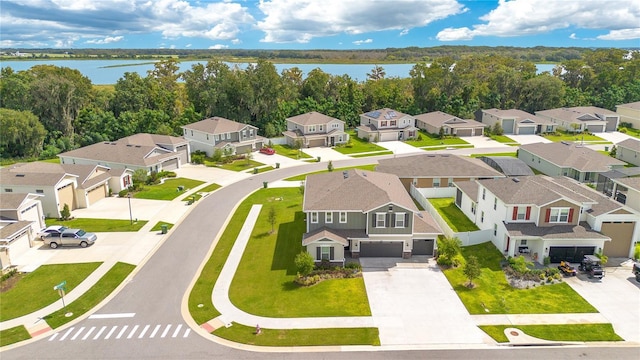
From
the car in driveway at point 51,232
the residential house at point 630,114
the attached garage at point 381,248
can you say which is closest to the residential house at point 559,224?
the attached garage at point 381,248

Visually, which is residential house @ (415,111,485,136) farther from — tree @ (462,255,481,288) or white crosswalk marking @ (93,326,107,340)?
white crosswalk marking @ (93,326,107,340)

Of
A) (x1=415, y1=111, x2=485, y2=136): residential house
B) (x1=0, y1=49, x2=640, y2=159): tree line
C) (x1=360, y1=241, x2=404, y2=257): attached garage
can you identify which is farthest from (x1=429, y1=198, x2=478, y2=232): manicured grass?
(x1=0, y1=49, x2=640, y2=159): tree line

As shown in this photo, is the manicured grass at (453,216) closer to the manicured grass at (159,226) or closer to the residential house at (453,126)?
the manicured grass at (159,226)

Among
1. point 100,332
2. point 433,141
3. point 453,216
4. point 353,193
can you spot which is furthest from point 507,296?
point 433,141

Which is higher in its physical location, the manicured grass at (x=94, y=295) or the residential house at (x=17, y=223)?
the residential house at (x=17, y=223)

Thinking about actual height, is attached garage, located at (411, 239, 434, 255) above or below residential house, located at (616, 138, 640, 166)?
below

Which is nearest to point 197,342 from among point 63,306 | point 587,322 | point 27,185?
point 63,306
